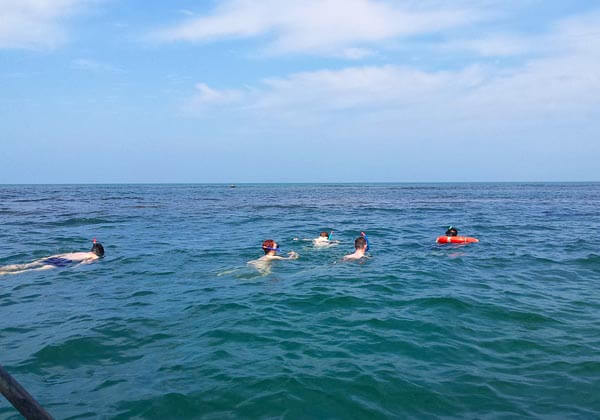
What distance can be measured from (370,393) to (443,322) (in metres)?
3.17

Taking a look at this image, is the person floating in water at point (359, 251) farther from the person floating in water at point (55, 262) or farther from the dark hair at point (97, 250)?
the person floating in water at point (55, 262)

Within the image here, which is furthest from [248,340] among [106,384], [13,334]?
[13,334]

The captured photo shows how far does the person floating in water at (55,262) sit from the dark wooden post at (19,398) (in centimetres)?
1148

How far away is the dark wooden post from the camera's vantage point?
3.04m

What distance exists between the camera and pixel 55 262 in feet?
44.5

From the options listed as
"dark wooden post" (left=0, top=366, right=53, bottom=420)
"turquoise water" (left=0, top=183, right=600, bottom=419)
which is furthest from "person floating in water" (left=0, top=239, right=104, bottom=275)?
"dark wooden post" (left=0, top=366, right=53, bottom=420)

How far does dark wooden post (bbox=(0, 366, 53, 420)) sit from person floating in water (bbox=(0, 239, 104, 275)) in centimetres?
1148

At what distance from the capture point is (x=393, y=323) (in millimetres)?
8078

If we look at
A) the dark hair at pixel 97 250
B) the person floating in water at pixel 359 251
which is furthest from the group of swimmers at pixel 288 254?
the dark hair at pixel 97 250

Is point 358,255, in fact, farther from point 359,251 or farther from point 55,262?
point 55,262

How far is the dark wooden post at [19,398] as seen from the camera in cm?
304

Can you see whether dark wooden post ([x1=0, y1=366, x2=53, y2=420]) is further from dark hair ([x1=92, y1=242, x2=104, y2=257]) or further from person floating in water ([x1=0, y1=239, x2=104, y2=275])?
dark hair ([x1=92, y1=242, x2=104, y2=257])

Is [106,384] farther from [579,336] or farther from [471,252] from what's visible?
[471,252]

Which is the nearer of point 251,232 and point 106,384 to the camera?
point 106,384
